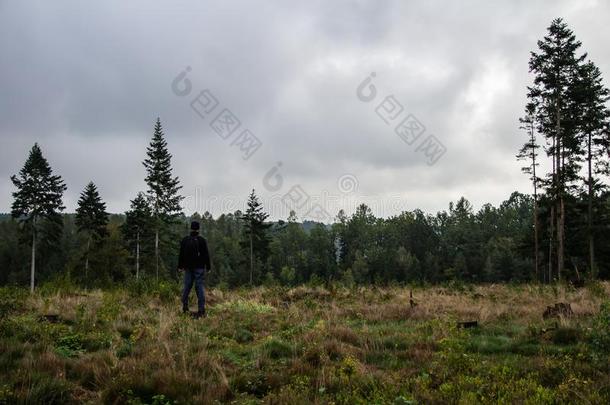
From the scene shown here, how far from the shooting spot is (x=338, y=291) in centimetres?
1420

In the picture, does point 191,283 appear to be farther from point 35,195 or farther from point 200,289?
point 35,195

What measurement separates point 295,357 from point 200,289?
4.30 m

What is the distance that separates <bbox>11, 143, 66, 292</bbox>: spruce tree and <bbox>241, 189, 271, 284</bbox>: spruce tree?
22558 millimetres

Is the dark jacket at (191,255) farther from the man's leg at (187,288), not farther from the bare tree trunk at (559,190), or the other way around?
the bare tree trunk at (559,190)

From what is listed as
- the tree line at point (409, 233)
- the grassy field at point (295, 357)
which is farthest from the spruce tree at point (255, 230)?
the grassy field at point (295, 357)

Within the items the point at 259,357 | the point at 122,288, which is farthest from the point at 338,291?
the point at 259,357

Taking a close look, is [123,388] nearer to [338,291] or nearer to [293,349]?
[293,349]

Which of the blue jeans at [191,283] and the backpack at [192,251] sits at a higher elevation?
the backpack at [192,251]

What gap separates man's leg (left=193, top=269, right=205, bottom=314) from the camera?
922 cm

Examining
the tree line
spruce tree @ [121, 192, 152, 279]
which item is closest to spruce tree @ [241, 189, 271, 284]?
the tree line

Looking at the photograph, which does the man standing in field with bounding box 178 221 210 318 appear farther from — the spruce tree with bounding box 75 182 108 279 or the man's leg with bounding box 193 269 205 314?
the spruce tree with bounding box 75 182 108 279

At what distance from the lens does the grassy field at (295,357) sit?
171 inches

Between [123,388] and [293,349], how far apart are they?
92.8 inches

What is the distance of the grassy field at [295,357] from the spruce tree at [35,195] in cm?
3884
